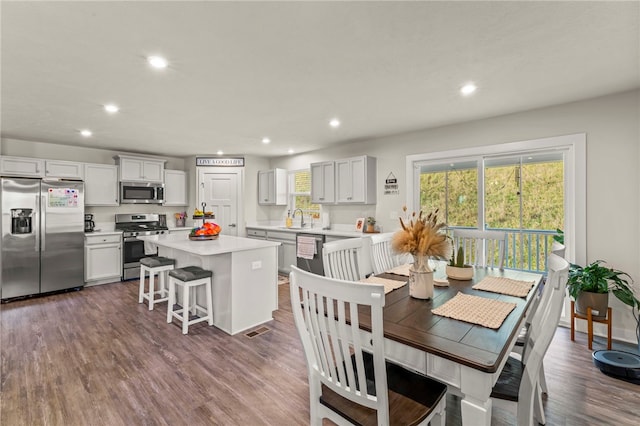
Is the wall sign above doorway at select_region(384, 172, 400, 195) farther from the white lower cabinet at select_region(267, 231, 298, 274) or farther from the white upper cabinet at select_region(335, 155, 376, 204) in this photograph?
the white lower cabinet at select_region(267, 231, 298, 274)

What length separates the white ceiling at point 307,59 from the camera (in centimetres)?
167

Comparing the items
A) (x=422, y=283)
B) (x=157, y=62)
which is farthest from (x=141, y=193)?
(x=422, y=283)

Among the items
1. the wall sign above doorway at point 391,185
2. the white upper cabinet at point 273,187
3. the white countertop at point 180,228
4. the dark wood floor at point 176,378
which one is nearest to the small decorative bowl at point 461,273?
the dark wood floor at point 176,378

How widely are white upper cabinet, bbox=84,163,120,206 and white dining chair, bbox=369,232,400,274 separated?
16.7 ft

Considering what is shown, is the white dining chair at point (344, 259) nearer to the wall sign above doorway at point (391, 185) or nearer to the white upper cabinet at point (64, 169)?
the wall sign above doorway at point (391, 185)

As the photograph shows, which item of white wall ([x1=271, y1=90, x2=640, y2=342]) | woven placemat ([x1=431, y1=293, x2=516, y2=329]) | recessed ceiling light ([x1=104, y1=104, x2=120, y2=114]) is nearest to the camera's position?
woven placemat ([x1=431, y1=293, x2=516, y2=329])

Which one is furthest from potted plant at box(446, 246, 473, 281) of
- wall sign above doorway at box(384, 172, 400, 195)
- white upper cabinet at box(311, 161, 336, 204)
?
white upper cabinet at box(311, 161, 336, 204)

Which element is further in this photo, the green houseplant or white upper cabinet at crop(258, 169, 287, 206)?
white upper cabinet at crop(258, 169, 287, 206)

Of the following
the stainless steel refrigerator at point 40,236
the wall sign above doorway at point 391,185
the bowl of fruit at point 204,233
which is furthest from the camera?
the wall sign above doorway at point 391,185

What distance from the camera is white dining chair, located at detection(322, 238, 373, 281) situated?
7.03 feet

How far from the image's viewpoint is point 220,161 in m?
6.23

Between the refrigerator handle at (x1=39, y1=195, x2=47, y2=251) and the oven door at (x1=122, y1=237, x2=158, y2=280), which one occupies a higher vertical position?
the refrigerator handle at (x1=39, y1=195, x2=47, y2=251)

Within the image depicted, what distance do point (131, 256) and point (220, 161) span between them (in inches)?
97.4

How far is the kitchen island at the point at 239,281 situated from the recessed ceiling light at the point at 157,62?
1.62 meters
